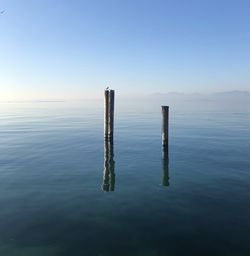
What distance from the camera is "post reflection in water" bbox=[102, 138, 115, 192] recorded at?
15422 millimetres

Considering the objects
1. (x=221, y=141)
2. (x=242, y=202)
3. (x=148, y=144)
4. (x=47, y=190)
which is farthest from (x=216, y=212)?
(x=221, y=141)

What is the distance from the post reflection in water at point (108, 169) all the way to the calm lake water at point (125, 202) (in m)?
0.06

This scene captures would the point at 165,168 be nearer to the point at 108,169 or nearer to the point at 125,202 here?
the point at 108,169

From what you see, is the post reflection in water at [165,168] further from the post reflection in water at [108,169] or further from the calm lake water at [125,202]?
the post reflection in water at [108,169]

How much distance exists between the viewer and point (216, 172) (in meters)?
17.7

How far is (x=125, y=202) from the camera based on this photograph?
1302cm

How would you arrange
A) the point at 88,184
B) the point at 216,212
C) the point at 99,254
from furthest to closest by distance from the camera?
the point at 88,184 → the point at 216,212 → the point at 99,254

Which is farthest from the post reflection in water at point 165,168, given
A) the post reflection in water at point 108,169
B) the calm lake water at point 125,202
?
the post reflection in water at point 108,169

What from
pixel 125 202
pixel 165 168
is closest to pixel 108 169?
pixel 165 168

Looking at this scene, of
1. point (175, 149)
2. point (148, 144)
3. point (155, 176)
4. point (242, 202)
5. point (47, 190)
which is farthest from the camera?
point (148, 144)

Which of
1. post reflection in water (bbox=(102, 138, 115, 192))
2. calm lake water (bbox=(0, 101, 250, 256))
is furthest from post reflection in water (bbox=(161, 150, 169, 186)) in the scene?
post reflection in water (bbox=(102, 138, 115, 192))

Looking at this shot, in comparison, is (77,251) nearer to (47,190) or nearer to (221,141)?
(47,190)

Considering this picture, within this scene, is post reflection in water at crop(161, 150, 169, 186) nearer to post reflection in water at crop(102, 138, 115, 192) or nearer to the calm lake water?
the calm lake water

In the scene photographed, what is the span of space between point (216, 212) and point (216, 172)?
20.6 feet
